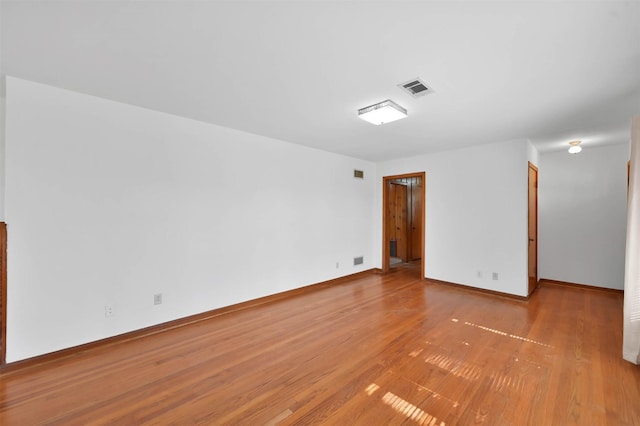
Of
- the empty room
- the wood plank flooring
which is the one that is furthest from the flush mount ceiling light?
the wood plank flooring

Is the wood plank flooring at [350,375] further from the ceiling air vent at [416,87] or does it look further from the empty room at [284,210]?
the ceiling air vent at [416,87]

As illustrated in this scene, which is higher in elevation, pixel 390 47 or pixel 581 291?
pixel 390 47

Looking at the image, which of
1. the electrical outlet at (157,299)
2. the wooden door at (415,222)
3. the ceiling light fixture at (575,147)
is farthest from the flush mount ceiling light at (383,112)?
the wooden door at (415,222)

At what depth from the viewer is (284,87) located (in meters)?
2.37

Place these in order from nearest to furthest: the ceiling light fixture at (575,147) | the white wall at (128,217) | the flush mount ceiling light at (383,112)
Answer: the white wall at (128,217), the flush mount ceiling light at (383,112), the ceiling light fixture at (575,147)

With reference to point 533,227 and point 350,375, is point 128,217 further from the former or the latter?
point 533,227

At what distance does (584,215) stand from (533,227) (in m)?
0.97

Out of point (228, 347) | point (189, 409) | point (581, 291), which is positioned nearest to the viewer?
point (189, 409)

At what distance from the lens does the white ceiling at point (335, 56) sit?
1482mm

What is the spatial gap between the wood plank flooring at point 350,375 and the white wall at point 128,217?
0.41 metres

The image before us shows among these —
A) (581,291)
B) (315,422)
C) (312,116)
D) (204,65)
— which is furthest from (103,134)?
(581,291)

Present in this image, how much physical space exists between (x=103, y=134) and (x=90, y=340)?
203 cm

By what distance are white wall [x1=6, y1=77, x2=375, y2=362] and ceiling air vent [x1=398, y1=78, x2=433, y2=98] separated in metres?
2.27

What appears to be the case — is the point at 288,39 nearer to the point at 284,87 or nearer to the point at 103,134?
the point at 284,87
